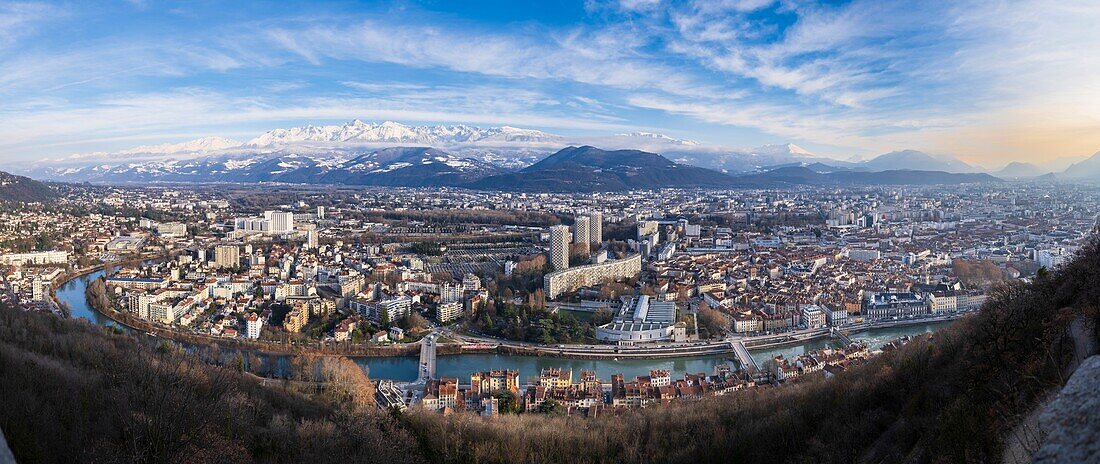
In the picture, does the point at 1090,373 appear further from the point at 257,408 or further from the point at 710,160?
the point at 710,160

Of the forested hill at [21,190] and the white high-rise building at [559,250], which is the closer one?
the white high-rise building at [559,250]

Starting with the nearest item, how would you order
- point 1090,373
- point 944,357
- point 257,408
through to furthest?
point 1090,373 → point 944,357 → point 257,408

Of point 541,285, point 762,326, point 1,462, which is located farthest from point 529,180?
point 1,462

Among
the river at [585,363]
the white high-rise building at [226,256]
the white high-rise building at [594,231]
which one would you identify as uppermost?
the white high-rise building at [594,231]

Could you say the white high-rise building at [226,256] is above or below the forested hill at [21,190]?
below

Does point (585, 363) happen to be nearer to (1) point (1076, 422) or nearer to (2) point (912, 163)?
(1) point (1076, 422)

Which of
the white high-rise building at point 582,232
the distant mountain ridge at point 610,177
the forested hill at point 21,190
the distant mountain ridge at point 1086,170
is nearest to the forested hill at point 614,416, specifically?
the distant mountain ridge at point 1086,170

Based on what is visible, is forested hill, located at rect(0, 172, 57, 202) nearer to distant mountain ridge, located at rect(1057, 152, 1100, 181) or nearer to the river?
the river

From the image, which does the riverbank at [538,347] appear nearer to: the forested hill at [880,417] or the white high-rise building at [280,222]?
the forested hill at [880,417]

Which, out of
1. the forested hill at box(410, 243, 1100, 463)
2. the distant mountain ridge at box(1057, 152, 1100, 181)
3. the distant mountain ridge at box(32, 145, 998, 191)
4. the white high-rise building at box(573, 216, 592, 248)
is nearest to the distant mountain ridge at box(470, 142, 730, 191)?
the distant mountain ridge at box(32, 145, 998, 191)
